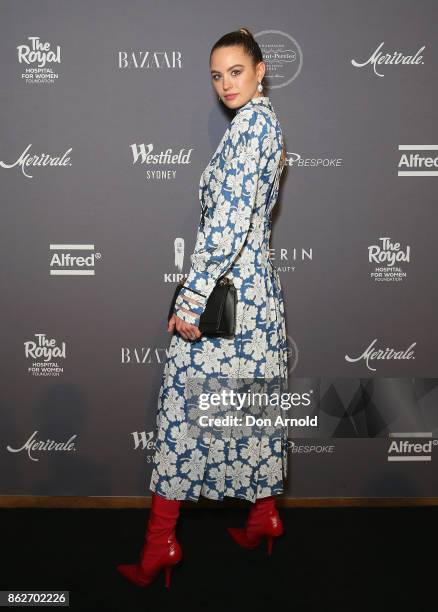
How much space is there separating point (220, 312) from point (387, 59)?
4.36 feet

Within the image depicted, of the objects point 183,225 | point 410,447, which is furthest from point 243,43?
point 410,447

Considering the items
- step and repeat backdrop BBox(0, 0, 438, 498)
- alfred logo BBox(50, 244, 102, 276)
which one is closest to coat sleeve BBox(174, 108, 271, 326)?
step and repeat backdrop BBox(0, 0, 438, 498)

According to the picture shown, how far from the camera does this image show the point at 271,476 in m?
2.03

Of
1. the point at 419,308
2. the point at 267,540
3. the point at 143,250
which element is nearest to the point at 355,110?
the point at 419,308

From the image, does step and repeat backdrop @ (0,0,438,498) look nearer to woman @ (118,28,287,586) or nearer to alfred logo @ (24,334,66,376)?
alfred logo @ (24,334,66,376)

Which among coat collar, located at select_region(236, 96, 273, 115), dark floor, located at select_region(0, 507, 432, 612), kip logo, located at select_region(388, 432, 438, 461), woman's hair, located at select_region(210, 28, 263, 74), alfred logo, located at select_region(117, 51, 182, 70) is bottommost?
dark floor, located at select_region(0, 507, 432, 612)

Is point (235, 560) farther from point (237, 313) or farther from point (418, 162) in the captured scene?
point (418, 162)

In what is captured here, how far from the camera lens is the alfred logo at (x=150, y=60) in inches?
89.0

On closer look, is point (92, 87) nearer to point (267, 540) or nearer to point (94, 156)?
point (94, 156)

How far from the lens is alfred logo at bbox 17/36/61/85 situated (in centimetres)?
225

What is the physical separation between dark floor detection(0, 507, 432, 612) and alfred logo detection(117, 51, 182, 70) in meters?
1.90

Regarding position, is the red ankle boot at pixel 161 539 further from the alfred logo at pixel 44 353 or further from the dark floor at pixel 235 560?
the alfred logo at pixel 44 353

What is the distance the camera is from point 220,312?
1769mm

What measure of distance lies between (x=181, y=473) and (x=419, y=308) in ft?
4.21
